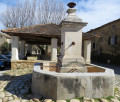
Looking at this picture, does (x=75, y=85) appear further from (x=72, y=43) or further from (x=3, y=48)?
(x=3, y=48)

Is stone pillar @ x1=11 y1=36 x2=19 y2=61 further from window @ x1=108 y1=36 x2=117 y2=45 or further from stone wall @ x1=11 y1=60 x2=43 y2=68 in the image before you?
window @ x1=108 y1=36 x2=117 y2=45

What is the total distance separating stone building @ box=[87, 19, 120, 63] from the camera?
14905 mm

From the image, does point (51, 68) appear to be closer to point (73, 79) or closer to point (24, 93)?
point (24, 93)

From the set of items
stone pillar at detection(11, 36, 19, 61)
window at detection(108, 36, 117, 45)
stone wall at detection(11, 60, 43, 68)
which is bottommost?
stone wall at detection(11, 60, 43, 68)

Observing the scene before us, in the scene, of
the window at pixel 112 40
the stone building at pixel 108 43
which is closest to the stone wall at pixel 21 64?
the stone building at pixel 108 43

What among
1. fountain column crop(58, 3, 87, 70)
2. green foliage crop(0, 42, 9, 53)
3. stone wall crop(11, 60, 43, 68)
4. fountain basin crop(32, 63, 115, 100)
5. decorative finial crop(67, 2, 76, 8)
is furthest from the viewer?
green foliage crop(0, 42, 9, 53)

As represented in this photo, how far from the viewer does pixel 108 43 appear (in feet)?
54.9

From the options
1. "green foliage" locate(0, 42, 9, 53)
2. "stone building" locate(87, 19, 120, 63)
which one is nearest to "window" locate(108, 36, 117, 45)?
"stone building" locate(87, 19, 120, 63)

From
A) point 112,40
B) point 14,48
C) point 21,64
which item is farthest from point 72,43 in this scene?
point 112,40

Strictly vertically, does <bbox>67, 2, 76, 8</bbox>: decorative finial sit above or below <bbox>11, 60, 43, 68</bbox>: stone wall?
above

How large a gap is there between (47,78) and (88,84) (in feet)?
4.07

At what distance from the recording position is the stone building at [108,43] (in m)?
14.9

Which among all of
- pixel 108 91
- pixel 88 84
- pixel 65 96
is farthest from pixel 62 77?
pixel 108 91

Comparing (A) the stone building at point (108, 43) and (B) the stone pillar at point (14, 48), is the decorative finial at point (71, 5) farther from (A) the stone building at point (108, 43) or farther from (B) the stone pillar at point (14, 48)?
(A) the stone building at point (108, 43)
